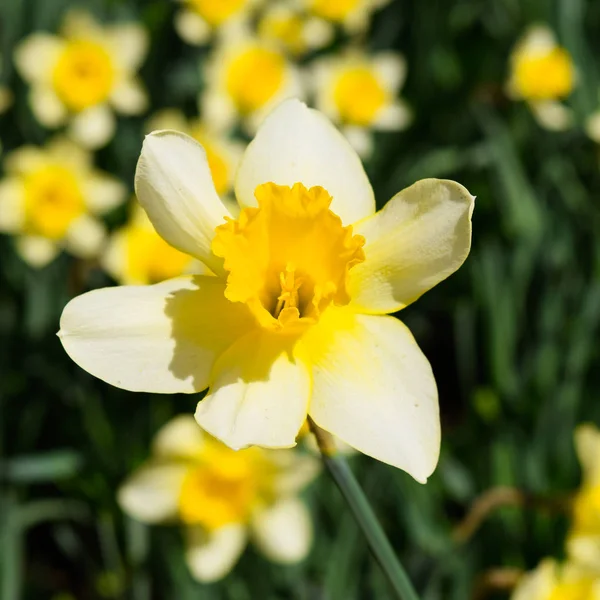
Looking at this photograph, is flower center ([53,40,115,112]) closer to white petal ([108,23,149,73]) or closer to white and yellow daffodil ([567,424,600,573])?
white petal ([108,23,149,73])

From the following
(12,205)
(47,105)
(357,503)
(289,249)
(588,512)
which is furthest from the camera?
(47,105)

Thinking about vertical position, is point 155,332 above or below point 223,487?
above

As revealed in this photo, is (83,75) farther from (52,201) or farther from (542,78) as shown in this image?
(542,78)

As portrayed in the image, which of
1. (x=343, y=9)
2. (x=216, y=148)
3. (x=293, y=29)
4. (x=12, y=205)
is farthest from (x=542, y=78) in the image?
(x=12, y=205)

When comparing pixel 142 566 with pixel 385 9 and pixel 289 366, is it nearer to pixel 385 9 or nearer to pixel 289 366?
pixel 289 366

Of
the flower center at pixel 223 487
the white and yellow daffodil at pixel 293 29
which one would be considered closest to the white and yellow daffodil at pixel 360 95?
the white and yellow daffodil at pixel 293 29

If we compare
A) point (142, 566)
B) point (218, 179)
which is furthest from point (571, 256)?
point (142, 566)
